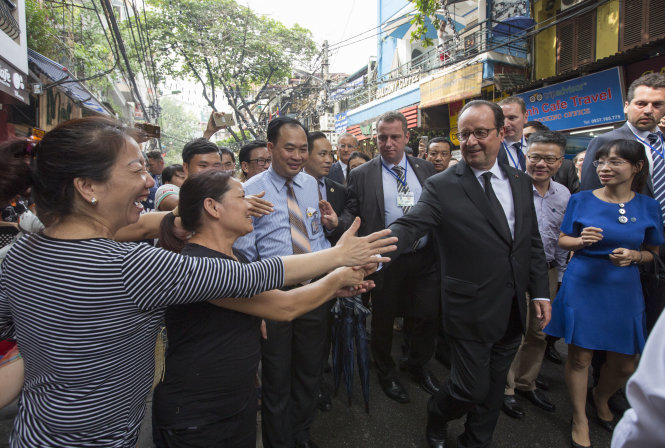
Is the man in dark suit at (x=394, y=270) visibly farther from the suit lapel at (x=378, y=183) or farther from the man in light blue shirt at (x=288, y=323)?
the man in light blue shirt at (x=288, y=323)

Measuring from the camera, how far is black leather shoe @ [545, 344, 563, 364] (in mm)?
3623

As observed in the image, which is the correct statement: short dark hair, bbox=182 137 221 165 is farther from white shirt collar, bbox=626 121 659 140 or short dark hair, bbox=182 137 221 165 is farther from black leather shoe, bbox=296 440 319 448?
white shirt collar, bbox=626 121 659 140

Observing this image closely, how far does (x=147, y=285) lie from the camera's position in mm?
1155

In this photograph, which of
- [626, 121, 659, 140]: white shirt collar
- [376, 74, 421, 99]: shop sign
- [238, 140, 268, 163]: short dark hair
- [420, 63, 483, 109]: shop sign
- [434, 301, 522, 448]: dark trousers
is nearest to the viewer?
[434, 301, 522, 448]: dark trousers

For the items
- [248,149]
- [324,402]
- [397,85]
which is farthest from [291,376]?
[397,85]

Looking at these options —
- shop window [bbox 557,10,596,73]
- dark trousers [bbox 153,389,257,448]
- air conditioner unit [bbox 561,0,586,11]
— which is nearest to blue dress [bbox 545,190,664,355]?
dark trousers [bbox 153,389,257,448]

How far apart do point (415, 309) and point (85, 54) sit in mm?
11392

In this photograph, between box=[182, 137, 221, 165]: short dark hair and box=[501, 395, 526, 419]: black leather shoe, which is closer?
box=[501, 395, 526, 419]: black leather shoe

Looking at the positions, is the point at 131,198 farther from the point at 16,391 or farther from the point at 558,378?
the point at 558,378

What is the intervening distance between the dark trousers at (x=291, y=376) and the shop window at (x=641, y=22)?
8.26m

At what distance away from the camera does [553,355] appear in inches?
144

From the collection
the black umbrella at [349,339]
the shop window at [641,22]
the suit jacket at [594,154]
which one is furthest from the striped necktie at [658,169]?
the shop window at [641,22]

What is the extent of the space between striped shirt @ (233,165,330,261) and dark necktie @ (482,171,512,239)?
46.9 inches

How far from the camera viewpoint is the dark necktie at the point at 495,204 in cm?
214
